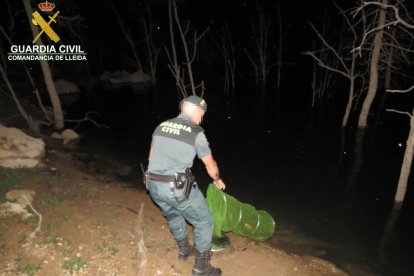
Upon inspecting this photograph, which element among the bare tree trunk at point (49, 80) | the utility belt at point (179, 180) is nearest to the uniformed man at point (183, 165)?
the utility belt at point (179, 180)

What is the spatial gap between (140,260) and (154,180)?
1520mm

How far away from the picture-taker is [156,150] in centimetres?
430

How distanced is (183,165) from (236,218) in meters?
2.16

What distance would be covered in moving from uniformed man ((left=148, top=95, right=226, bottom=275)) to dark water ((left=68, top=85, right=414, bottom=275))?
2.96 meters

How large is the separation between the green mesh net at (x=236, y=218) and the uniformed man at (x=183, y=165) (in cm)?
88

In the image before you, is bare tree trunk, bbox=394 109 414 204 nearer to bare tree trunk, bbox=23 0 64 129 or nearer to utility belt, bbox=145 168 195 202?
utility belt, bbox=145 168 195 202

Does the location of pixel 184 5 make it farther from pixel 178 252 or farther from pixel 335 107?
pixel 178 252

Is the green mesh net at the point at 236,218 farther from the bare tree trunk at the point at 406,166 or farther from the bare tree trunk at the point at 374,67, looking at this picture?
the bare tree trunk at the point at 374,67

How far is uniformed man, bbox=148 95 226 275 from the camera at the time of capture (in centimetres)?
414

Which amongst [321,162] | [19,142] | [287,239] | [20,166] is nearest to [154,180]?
[287,239]

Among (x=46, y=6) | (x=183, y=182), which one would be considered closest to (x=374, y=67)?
(x=183, y=182)

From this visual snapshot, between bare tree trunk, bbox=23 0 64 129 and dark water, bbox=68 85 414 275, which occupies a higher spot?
bare tree trunk, bbox=23 0 64 129

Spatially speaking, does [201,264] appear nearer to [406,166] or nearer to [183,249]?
[183,249]

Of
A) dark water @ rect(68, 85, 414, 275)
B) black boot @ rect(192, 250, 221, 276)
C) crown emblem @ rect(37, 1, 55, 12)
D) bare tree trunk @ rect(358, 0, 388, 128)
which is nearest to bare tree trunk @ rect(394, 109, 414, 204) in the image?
dark water @ rect(68, 85, 414, 275)
